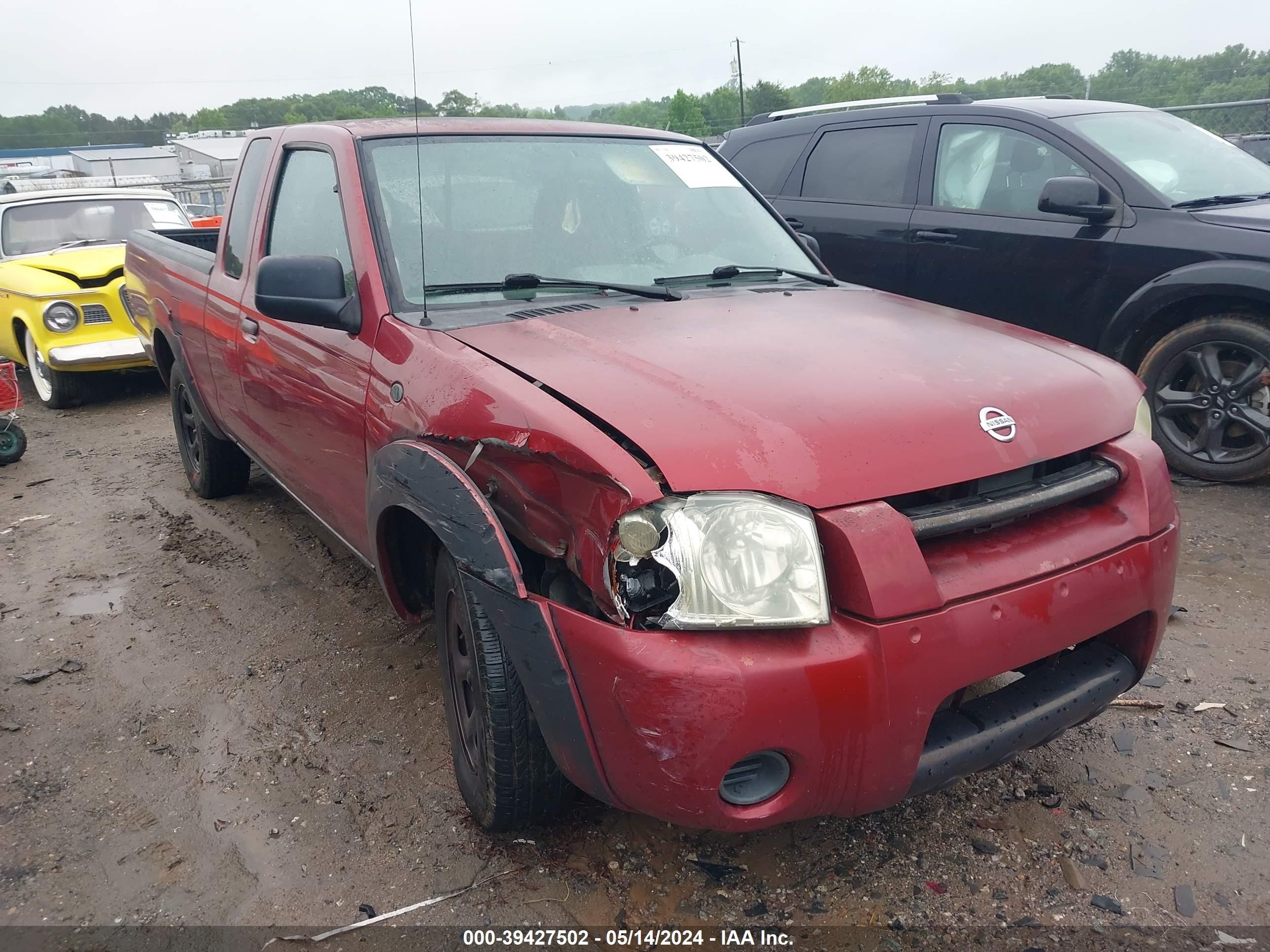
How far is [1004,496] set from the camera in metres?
2.02

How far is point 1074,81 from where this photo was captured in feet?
168

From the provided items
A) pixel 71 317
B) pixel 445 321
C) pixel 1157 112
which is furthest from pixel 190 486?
pixel 1157 112

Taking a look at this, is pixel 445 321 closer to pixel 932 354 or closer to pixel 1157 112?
pixel 932 354

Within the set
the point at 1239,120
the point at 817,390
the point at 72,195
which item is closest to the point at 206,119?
the point at 72,195

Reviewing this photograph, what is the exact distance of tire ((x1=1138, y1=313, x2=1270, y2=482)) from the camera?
4391 millimetres

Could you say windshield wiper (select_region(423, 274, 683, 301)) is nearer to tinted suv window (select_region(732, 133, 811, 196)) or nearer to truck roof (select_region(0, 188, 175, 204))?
tinted suv window (select_region(732, 133, 811, 196))

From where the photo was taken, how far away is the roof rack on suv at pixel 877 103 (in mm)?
5797

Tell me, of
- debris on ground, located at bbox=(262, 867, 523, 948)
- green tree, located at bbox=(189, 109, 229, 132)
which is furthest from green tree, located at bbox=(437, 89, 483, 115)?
green tree, located at bbox=(189, 109, 229, 132)

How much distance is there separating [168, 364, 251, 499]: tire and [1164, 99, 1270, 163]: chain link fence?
10140 millimetres

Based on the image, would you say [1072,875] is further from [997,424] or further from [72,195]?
[72,195]

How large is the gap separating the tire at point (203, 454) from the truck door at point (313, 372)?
1.22 metres

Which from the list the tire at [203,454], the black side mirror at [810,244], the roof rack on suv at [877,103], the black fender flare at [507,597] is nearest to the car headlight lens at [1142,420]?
the black side mirror at [810,244]

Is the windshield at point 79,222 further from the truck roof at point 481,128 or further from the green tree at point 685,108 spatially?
the green tree at point 685,108

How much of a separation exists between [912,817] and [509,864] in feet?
3.41
